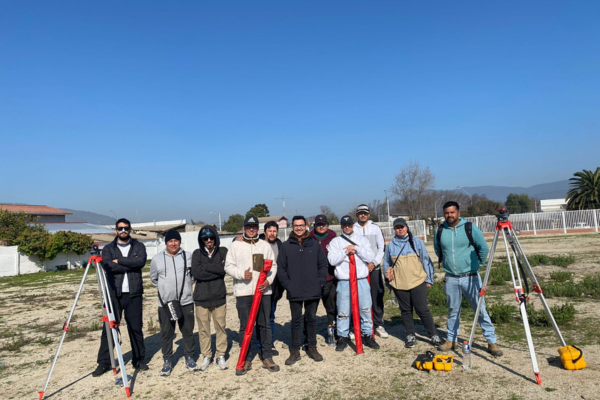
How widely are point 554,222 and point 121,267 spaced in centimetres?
3556

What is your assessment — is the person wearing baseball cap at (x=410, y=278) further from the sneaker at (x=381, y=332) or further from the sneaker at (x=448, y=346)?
the sneaker at (x=381, y=332)

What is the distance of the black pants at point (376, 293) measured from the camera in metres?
6.58

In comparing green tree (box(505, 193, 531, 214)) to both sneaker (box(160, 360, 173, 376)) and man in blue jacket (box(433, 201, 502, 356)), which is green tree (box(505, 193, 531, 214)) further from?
sneaker (box(160, 360, 173, 376))

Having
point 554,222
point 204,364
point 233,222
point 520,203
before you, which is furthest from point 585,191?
point 520,203

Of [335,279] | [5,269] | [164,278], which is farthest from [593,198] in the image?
[5,269]

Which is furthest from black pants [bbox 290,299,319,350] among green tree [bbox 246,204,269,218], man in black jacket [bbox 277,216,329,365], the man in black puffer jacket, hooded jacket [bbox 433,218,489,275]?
green tree [bbox 246,204,269,218]

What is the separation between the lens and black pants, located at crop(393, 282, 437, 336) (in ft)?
19.5

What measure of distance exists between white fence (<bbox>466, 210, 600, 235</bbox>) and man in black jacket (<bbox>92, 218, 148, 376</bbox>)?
30.6 m

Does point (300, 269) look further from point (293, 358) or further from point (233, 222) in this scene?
point (233, 222)

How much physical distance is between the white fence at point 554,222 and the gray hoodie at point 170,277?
30223 mm

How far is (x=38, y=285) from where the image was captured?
1742 centimetres

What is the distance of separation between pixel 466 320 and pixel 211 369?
4.65 meters

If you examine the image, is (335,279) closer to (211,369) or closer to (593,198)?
(211,369)

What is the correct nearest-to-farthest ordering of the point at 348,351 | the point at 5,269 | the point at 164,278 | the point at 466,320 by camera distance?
1. the point at 164,278
2. the point at 348,351
3. the point at 466,320
4. the point at 5,269
